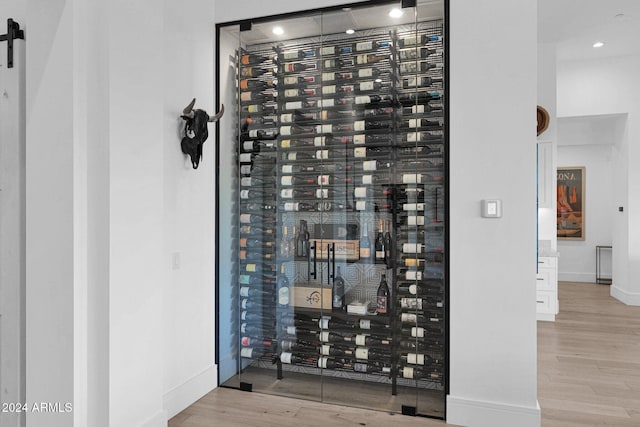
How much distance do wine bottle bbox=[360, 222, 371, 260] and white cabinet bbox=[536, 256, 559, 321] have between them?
3274mm

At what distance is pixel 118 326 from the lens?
2.03m

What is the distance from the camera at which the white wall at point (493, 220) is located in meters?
2.51

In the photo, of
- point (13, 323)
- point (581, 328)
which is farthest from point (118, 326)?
point (581, 328)

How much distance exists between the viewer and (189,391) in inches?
114

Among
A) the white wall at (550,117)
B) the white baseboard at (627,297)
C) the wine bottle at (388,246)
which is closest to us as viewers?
the wine bottle at (388,246)

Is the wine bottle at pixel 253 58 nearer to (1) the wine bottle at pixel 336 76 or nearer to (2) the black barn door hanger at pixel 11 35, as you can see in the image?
(1) the wine bottle at pixel 336 76

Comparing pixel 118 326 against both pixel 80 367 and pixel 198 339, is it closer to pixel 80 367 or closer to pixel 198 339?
pixel 80 367

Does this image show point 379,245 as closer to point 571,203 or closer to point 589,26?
point 589,26

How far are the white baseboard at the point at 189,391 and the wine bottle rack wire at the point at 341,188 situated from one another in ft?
0.86

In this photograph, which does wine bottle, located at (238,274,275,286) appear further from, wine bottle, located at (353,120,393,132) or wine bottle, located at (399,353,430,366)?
wine bottle, located at (353,120,393,132)

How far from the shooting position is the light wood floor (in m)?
2.64

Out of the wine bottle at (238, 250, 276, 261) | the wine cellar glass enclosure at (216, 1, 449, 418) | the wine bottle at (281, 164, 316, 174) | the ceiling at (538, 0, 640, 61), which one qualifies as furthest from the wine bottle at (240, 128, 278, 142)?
the ceiling at (538, 0, 640, 61)

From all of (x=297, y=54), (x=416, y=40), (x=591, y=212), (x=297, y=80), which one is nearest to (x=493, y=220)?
(x=416, y=40)

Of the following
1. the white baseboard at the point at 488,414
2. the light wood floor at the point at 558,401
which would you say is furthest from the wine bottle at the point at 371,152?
the light wood floor at the point at 558,401
